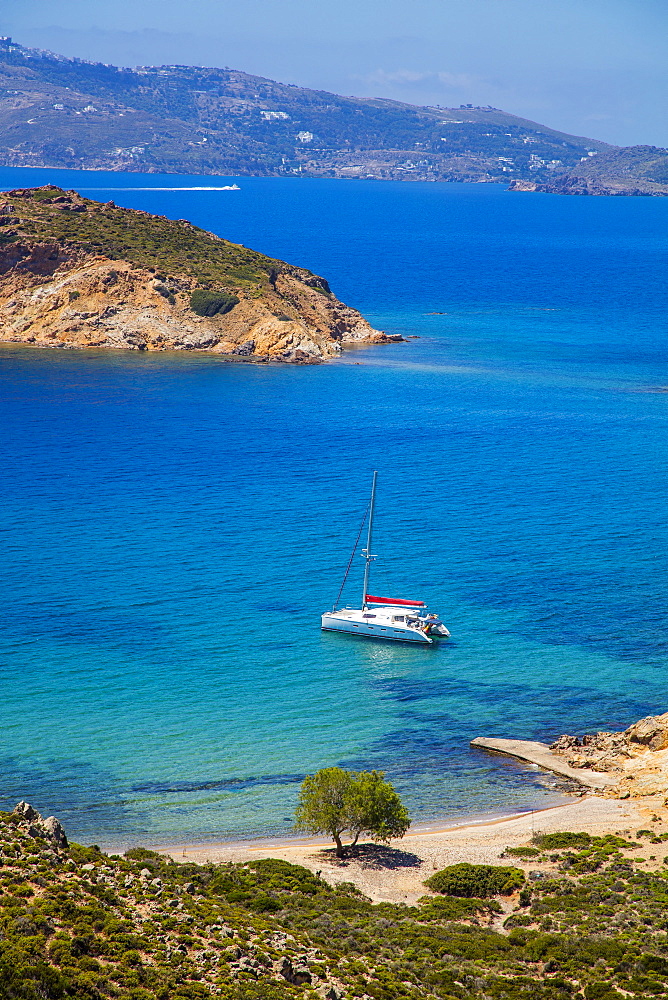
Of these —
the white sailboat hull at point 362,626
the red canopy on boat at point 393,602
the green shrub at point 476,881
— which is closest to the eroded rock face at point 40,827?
the green shrub at point 476,881

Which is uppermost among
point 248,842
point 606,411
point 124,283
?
point 124,283

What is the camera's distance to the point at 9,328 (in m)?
127

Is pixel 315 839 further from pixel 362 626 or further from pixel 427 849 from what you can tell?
pixel 362 626

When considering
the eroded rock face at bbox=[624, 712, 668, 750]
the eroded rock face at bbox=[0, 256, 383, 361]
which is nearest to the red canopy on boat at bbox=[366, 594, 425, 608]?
the eroded rock face at bbox=[624, 712, 668, 750]

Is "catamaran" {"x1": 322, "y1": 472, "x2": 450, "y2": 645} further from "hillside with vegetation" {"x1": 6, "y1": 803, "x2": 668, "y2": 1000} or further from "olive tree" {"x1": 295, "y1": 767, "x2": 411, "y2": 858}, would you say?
"hillside with vegetation" {"x1": 6, "y1": 803, "x2": 668, "y2": 1000}

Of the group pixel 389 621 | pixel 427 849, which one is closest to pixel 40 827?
pixel 427 849

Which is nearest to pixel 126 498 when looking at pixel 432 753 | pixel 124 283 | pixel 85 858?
pixel 432 753

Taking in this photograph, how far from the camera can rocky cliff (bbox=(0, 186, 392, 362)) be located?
12406cm

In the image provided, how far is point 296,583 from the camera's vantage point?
58844 mm

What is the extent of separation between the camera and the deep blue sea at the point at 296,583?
4119cm

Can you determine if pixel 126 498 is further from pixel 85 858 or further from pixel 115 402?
Result: pixel 85 858

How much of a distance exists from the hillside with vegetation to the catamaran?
20.8 meters

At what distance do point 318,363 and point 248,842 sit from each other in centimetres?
8939

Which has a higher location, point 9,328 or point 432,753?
point 9,328
